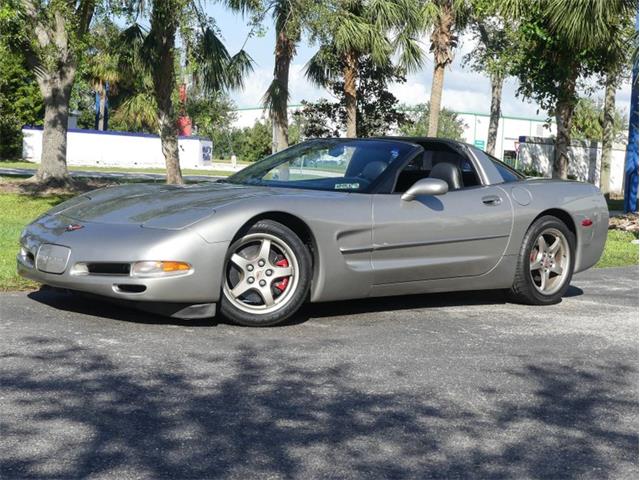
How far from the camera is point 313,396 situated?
4.46 metres

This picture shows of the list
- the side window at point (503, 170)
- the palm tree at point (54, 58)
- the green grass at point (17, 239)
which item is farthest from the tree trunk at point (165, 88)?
the side window at point (503, 170)

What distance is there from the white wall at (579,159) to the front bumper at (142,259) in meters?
31.2

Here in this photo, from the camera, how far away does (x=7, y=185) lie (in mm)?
18938

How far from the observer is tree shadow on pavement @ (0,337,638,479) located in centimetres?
351

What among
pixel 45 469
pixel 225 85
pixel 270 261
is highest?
pixel 225 85

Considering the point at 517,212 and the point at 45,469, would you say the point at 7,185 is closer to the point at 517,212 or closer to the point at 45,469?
the point at 517,212

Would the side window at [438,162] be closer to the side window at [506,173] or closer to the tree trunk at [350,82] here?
the side window at [506,173]

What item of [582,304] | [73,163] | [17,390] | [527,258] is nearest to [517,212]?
[527,258]

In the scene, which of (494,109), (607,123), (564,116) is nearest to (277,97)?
(564,116)

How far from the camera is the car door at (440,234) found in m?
6.59

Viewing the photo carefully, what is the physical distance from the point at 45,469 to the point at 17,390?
1000 millimetres

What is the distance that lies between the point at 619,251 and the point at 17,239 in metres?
7.67

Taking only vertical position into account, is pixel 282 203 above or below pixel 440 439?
above

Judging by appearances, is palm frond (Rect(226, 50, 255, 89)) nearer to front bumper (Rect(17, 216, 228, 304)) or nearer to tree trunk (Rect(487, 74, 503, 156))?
front bumper (Rect(17, 216, 228, 304))
